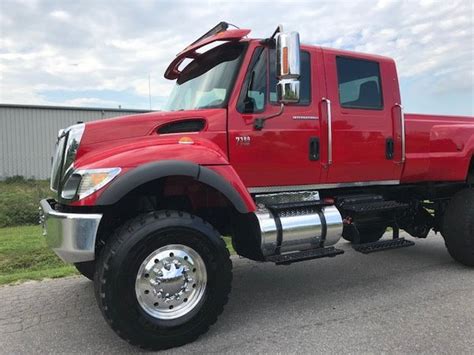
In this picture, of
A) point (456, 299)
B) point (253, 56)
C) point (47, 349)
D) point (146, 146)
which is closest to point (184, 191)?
point (146, 146)

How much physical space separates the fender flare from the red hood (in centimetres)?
54

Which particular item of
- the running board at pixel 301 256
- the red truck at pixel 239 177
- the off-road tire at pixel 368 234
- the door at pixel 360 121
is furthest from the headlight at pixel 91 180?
the off-road tire at pixel 368 234

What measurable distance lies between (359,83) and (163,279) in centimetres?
314

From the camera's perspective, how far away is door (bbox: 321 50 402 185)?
16.5 feet

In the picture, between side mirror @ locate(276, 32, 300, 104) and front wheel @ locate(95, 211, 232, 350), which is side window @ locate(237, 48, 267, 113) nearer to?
side mirror @ locate(276, 32, 300, 104)

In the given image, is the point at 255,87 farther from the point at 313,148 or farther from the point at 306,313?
the point at 306,313

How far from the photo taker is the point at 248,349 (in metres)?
3.70

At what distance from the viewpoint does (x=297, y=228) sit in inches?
179

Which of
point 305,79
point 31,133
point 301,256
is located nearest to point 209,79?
point 305,79

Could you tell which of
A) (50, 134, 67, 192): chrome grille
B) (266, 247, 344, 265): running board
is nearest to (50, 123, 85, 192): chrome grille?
(50, 134, 67, 192): chrome grille

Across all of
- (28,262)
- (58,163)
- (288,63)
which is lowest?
(28,262)

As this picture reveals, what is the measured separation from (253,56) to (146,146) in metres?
1.46

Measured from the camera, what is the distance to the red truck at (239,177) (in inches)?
145

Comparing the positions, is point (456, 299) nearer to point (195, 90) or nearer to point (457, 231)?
point (457, 231)
